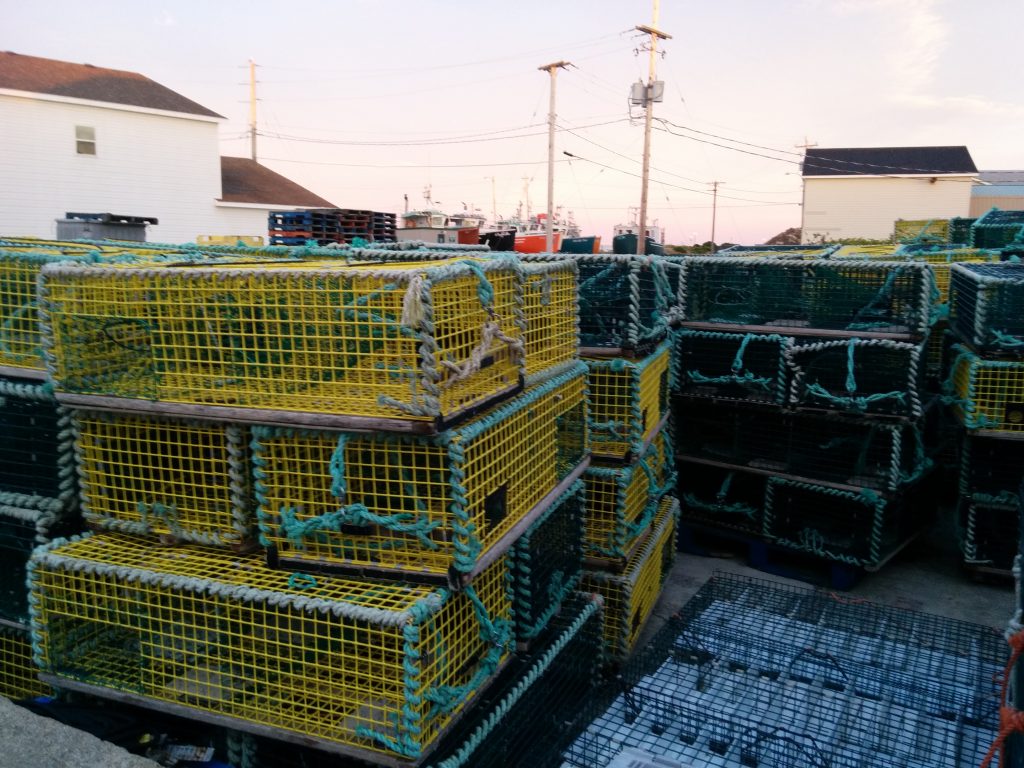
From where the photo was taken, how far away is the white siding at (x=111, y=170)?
17969mm

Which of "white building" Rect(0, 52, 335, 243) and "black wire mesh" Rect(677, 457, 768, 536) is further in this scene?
"white building" Rect(0, 52, 335, 243)

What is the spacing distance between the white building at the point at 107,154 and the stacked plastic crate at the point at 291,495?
1608 centimetres

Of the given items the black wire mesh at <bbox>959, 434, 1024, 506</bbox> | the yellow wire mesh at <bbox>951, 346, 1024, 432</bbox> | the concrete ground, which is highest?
the yellow wire mesh at <bbox>951, 346, 1024, 432</bbox>

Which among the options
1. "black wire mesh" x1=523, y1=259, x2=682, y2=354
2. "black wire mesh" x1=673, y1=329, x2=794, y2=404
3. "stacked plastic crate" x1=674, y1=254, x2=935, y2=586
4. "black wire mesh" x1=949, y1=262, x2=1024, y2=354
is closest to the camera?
"black wire mesh" x1=523, y1=259, x2=682, y2=354

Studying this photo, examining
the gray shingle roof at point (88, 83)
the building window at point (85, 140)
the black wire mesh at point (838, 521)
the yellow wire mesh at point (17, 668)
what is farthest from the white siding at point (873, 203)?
the yellow wire mesh at point (17, 668)

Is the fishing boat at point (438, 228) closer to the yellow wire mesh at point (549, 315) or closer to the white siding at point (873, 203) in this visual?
the yellow wire mesh at point (549, 315)

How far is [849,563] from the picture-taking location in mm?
5766

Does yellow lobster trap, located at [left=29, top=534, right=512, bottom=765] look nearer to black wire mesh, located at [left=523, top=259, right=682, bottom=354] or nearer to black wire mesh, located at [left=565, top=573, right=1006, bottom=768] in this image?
black wire mesh, located at [left=565, top=573, right=1006, bottom=768]

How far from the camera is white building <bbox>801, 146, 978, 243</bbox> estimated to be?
38844 millimetres

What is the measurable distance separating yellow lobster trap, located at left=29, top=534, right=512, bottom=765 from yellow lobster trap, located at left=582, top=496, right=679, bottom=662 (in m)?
1.52

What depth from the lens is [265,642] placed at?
2.54 metres

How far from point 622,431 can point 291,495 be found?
2313mm

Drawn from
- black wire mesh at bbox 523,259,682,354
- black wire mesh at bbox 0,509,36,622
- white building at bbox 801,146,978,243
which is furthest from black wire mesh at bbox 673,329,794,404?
white building at bbox 801,146,978,243

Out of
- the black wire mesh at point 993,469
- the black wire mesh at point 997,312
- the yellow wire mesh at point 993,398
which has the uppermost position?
the black wire mesh at point 997,312
